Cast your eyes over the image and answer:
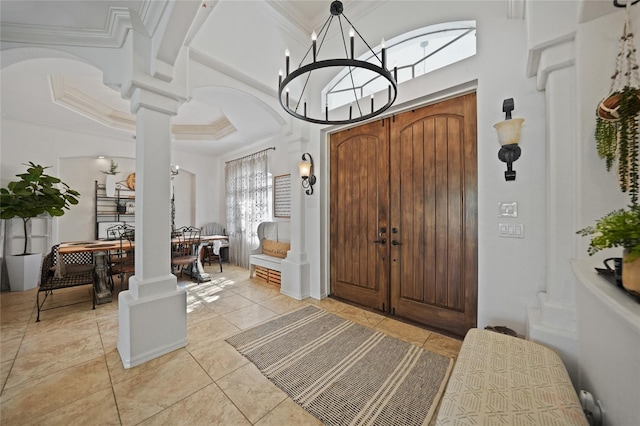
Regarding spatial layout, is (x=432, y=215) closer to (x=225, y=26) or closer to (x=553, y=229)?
(x=553, y=229)

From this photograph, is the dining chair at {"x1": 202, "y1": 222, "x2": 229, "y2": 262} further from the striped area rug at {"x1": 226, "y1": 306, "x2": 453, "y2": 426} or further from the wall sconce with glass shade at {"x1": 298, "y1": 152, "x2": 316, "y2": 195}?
the striped area rug at {"x1": 226, "y1": 306, "x2": 453, "y2": 426}

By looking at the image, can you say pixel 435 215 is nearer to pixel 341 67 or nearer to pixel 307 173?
pixel 307 173

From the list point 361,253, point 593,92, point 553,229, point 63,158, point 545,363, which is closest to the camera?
point 545,363

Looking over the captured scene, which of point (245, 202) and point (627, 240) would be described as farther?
point (245, 202)

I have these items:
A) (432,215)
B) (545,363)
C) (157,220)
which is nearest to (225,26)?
(157,220)

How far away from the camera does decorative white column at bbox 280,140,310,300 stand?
342cm

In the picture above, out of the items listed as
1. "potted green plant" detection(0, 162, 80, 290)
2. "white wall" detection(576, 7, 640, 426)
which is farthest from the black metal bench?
"white wall" detection(576, 7, 640, 426)

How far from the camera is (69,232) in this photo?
15.6 ft

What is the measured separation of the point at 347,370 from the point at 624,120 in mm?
2176

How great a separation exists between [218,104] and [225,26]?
1.44 meters

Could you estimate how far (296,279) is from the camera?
341 centimetres

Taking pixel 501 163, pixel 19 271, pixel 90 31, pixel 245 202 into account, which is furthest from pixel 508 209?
pixel 19 271

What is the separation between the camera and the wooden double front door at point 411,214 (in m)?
2.28

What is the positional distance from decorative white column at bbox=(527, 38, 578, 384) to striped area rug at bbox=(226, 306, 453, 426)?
77cm
